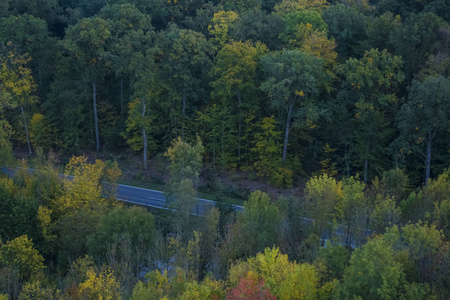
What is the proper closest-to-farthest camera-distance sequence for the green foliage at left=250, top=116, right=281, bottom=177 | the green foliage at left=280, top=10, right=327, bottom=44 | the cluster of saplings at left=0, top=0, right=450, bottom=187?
the cluster of saplings at left=0, top=0, right=450, bottom=187 → the green foliage at left=250, top=116, right=281, bottom=177 → the green foliage at left=280, top=10, right=327, bottom=44

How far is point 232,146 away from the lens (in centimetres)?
4631

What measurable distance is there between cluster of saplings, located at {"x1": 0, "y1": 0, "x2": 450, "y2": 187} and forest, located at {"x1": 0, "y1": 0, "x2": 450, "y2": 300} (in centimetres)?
19

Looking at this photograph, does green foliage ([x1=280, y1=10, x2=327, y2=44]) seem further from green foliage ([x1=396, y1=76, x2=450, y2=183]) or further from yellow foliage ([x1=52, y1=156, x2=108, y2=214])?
yellow foliage ([x1=52, y1=156, x2=108, y2=214])

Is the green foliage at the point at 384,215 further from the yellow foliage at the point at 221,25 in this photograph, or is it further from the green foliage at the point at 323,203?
the yellow foliage at the point at 221,25

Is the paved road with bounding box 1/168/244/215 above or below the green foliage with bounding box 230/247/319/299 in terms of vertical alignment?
below

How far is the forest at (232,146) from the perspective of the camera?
23.2m

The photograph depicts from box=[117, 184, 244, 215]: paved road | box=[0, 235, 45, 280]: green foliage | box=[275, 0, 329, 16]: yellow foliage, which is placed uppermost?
box=[275, 0, 329, 16]: yellow foliage

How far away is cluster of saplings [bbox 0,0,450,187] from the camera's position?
129ft

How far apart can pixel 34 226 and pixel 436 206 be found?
25.7 meters

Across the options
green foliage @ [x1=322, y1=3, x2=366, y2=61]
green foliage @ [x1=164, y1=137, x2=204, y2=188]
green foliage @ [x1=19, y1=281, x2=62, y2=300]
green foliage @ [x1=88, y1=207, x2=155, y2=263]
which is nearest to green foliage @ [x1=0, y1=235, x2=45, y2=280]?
green foliage @ [x1=88, y1=207, x2=155, y2=263]

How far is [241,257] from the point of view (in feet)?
90.9

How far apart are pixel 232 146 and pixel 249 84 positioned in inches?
247

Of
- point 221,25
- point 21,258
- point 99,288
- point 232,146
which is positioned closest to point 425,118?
point 232,146

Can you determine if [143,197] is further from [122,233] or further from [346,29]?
[346,29]
